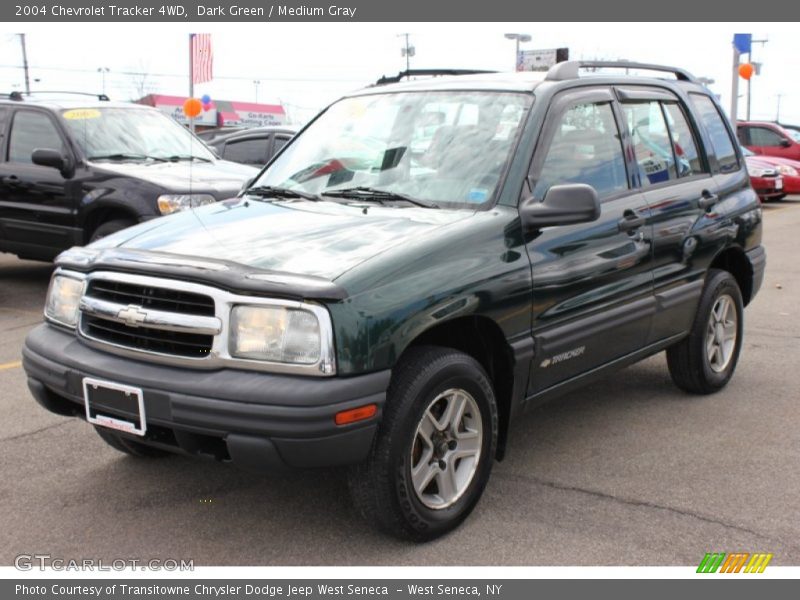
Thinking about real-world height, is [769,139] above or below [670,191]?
below

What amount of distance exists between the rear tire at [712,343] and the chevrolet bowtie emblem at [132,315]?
326 centimetres

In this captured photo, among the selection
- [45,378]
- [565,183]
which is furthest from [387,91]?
[45,378]

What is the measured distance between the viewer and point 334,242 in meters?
3.56

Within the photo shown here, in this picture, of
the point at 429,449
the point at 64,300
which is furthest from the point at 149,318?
the point at 429,449

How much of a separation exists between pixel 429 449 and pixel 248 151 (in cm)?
1001

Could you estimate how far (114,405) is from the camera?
3.38 metres

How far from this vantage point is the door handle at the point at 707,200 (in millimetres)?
5172

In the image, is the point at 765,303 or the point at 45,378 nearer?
the point at 45,378

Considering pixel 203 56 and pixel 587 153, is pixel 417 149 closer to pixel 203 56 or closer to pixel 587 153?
pixel 587 153

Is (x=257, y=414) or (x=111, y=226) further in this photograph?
(x=111, y=226)

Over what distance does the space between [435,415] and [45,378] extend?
1.54m

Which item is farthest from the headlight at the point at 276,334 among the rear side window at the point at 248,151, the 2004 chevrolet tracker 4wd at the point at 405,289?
the rear side window at the point at 248,151
